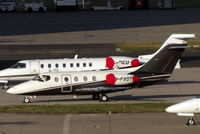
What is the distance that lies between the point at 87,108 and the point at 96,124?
14.1 feet

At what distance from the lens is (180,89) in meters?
47.8

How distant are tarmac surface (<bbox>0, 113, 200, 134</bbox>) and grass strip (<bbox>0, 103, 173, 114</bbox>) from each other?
0.86m

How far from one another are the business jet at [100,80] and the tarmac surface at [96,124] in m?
3.88

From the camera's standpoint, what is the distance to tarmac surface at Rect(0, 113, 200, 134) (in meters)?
34.0

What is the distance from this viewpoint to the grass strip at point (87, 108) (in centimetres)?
3900

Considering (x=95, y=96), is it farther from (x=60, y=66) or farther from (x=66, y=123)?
(x=66, y=123)

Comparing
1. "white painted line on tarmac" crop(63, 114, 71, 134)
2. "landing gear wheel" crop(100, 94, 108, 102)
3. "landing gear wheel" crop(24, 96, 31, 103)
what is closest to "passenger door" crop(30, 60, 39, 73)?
"landing gear wheel" crop(24, 96, 31, 103)

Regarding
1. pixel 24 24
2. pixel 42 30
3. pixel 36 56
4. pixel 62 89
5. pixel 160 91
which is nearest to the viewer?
pixel 62 89

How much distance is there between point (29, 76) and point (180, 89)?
9.80m

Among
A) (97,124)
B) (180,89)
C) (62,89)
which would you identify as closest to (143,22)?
(180,89)

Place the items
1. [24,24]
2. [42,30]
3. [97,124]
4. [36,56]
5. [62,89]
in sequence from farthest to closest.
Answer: [24,24] < [42,30] < [36,56] < [62,89] < [97,124]

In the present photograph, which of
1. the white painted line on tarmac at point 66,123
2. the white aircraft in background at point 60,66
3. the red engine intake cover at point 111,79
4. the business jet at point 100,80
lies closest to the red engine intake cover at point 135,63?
the white aircraft in background at point 60,66

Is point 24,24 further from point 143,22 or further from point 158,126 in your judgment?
point 158,126

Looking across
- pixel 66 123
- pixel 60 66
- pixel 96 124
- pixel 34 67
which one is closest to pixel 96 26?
pixel 60 66
